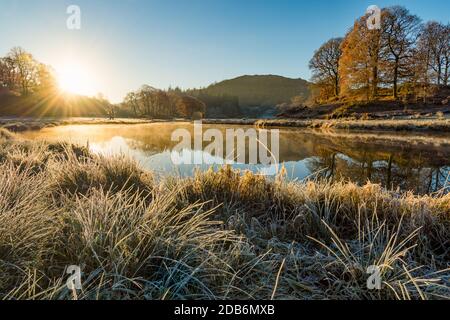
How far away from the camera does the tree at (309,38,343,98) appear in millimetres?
36000

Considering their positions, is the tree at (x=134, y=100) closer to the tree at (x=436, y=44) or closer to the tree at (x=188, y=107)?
the tree at (x=188, y=107)

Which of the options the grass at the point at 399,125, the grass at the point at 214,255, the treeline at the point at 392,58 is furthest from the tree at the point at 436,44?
the grass at the point at 214,255

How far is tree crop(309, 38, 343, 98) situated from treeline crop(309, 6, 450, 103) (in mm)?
4940

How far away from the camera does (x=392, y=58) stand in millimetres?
27250

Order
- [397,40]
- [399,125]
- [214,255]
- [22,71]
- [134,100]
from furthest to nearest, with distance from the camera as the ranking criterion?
[134,100] → [22,71] → [397,40] → [399,125] → [214,255]

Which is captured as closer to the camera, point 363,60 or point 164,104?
point 363,60

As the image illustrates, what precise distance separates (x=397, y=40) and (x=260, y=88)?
9104cm

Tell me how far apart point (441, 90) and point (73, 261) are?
38568 millimetres

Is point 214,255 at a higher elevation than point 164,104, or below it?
below

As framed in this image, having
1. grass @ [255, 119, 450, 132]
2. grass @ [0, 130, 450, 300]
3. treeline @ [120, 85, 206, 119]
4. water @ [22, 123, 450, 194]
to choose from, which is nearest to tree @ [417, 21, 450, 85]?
grass @ [255, 119, 450, 132]

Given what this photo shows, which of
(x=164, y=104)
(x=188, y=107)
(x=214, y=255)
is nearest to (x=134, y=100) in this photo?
(x=164, y=104)

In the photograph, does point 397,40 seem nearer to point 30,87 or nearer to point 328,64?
point 328,64

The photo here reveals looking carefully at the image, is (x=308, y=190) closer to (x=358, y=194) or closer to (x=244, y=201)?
(x=358, y=194)
